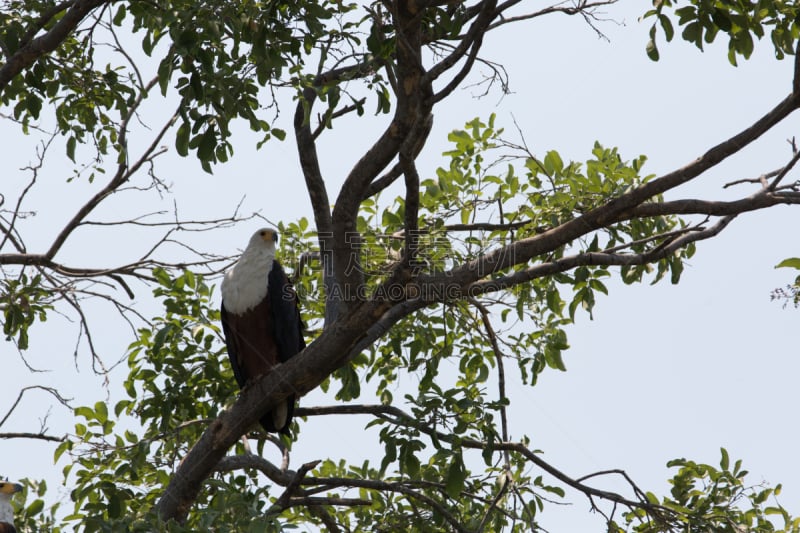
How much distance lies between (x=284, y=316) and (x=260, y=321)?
13cm

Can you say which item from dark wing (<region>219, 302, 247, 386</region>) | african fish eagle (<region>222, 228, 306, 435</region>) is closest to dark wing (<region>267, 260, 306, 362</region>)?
african fish eagle (<region>222, 228, 306, 435</region>)

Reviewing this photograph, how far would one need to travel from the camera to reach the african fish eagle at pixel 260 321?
398cm

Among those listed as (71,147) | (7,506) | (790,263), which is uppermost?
(71,147)

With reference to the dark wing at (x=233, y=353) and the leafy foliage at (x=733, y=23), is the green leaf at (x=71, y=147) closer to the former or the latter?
the dark wing at (x=233, y=353)

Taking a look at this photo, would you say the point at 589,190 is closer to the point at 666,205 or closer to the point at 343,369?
the point at 666,205

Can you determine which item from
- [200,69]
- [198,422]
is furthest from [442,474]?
[200,69]

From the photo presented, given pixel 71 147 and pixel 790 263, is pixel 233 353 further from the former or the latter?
pixel 790 263

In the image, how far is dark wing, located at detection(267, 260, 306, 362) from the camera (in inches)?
156

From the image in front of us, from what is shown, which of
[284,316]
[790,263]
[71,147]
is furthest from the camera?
[71,147]

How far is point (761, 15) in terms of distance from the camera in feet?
10.1

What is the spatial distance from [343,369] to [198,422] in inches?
30.0

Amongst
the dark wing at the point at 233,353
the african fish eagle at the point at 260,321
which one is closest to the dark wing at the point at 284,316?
the african fish eagle at the point at 260,321

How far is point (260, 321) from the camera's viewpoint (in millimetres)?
3998

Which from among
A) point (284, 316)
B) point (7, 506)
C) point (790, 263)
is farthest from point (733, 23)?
point (7, 506)
